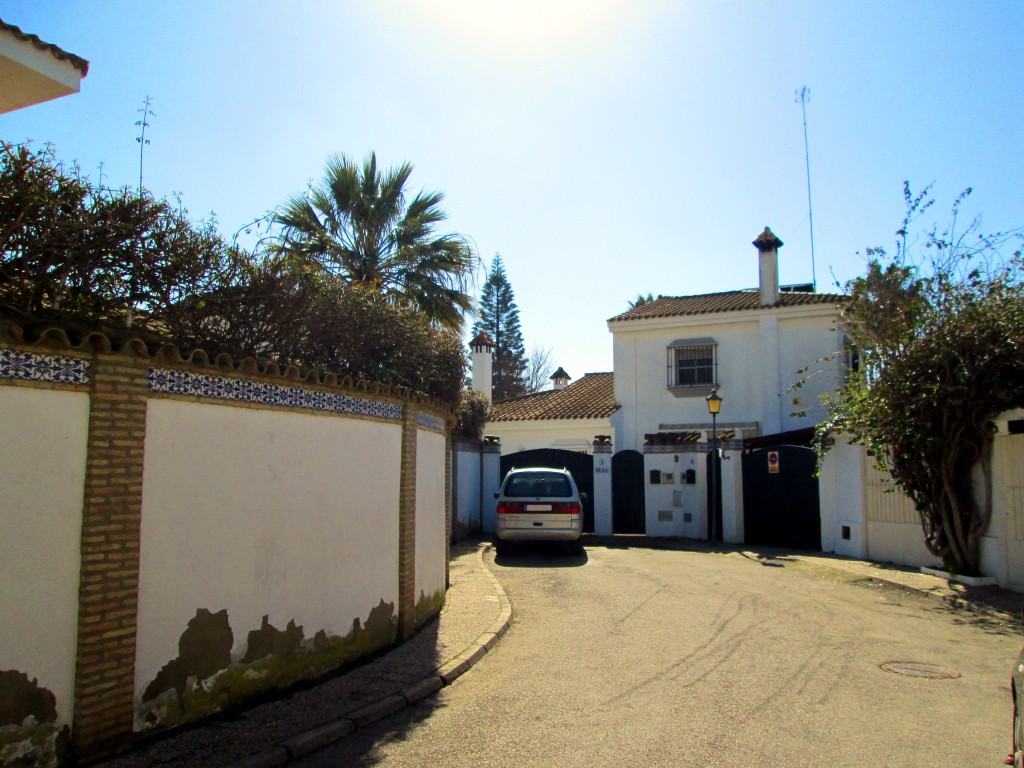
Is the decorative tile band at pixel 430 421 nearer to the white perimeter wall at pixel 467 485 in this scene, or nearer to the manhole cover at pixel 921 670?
the manhole cover at pixel 921 670

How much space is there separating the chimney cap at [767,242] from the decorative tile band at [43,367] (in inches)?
940

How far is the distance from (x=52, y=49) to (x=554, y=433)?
20.3 meters

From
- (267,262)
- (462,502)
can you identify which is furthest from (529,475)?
(267,262)

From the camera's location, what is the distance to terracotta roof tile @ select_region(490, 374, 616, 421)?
26438 mm

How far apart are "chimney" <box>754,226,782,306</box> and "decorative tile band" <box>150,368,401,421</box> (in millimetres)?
19777

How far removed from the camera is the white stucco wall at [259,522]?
521cm

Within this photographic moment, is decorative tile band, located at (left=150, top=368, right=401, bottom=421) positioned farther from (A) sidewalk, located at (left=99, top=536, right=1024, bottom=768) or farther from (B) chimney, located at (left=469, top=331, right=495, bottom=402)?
(B) chimney, located at (left=469, top=331, right=495, bottom=402)

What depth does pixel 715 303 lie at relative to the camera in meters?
27.1

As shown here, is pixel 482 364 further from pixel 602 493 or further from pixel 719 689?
pixel 719 689

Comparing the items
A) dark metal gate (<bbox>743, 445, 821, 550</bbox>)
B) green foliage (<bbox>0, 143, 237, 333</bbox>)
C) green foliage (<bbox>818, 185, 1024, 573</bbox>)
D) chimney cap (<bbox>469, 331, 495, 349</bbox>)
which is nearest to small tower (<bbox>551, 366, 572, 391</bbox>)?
chimney cap (<bbox>469, 331, 495, 349</bbox>)

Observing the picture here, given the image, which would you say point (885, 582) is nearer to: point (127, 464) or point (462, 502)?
point (462, 502)

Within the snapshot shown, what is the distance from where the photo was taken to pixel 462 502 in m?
18.8

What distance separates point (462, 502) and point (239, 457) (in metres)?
13.2

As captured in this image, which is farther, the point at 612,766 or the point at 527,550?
the point at 527,550
